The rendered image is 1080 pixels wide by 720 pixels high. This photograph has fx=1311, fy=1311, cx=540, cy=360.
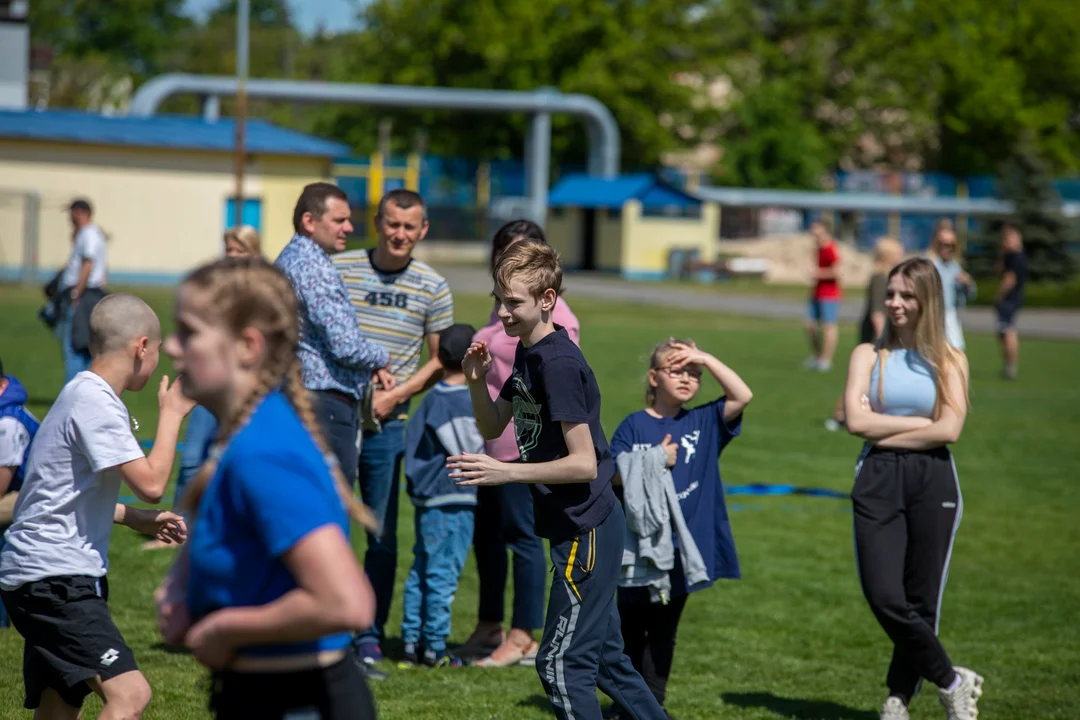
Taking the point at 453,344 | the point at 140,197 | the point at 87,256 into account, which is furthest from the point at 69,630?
the point at 140,197

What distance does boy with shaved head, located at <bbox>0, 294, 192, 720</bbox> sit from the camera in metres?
3.91

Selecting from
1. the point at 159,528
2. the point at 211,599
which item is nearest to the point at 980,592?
the point at 159,528

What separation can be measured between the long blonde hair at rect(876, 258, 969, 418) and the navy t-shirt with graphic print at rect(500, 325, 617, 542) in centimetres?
175

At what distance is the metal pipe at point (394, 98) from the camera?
45.9m

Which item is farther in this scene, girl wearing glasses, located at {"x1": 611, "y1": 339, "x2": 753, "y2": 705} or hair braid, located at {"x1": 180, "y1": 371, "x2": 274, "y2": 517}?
girl wearing glasses, located at {"x1": 611, "y1": 339, "x2": 753, "y2": 705}

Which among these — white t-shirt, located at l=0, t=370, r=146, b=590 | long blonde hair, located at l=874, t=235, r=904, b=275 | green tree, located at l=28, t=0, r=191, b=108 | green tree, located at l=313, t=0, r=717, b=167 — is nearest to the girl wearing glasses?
white t-shirt, located at l=0, t=370, r=146, b=590

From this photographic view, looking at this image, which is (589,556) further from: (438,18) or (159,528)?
(438,18)

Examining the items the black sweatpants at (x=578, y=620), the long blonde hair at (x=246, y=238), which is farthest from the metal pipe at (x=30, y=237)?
the black sweatpants at (x=578, y=620)

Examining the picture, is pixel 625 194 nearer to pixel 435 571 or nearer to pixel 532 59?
A: pixel 532 59

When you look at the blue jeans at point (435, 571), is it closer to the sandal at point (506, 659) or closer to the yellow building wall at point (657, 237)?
the sandal at point (506, 659)

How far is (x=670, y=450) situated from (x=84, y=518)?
2406 mm

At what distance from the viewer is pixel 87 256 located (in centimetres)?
1386

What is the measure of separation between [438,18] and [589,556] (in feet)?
195

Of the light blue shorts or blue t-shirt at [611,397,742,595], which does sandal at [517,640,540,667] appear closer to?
blue t-shirt at [611,397,742,595]
